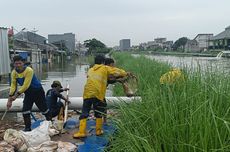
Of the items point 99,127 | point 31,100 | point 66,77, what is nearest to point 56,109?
point 31,100

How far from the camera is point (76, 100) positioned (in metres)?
7.47

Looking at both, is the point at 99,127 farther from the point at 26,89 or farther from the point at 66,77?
the point at 66,77

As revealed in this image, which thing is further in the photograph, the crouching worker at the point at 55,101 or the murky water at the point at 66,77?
the murky water at the point at 66,77

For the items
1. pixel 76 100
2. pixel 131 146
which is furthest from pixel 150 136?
pixel 76 100

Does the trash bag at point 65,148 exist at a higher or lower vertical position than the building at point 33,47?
lower

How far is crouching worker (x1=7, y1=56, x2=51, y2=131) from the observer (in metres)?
5.95

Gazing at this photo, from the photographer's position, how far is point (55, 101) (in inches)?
271

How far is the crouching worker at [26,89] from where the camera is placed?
5949mm

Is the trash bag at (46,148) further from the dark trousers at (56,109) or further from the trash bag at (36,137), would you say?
the dark trousers at (56,109)

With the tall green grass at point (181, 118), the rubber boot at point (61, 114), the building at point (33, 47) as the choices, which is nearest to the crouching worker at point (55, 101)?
the rubber boot at point (61, 114)

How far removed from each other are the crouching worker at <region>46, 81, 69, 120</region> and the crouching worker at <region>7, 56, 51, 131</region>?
0.33 meters

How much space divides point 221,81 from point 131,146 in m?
1.41

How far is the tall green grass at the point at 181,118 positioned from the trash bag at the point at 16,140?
4.48ft

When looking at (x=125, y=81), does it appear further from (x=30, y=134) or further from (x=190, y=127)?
(x=190, y=127)
